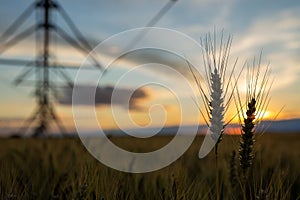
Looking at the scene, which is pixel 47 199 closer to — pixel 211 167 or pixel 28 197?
pixel 28 197

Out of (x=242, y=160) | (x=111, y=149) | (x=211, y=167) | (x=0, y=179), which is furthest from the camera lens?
(x=211, y=167)

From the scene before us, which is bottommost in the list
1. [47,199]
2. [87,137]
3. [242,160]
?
[47,199]

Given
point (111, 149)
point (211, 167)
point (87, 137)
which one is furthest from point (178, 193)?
point (211, 167)

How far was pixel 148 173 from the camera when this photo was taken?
3.70m

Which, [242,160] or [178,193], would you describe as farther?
[178,193]

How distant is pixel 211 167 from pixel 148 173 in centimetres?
154

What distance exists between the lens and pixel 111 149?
4570 millimetres

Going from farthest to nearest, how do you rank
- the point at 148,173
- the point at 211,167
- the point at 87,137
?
the point at 211,167 < the point at 87,137 < the point at 148,173

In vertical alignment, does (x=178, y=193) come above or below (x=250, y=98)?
below

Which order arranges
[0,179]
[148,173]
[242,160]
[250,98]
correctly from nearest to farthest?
[242,160] → [250,98] → [0,179] → [148,173]

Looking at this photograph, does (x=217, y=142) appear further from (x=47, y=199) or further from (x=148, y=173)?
(x=148, y=173)

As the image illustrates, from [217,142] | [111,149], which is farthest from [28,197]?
[111,149]

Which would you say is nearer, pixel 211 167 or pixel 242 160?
pixel 242 160

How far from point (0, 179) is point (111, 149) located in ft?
7.49
